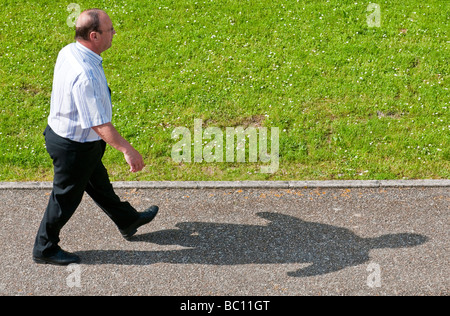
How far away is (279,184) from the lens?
21.2ft

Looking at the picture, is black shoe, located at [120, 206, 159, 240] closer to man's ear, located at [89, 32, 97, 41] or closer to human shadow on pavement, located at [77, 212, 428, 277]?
human shadow on pavement, located at [77, 212, 428, 277]

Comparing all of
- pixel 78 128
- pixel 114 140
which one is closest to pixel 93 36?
pixel 78 128

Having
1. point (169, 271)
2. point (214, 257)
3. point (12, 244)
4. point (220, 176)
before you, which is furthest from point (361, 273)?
point (12, 244)

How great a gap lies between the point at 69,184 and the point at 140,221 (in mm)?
930

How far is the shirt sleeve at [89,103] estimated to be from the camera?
448cm

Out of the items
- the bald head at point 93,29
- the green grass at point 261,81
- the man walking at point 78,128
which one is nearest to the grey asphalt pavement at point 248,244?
the man walking at point 78,128

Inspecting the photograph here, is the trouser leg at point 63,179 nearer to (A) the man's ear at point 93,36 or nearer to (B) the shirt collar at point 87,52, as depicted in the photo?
(B) the shirt collar at point 87,52

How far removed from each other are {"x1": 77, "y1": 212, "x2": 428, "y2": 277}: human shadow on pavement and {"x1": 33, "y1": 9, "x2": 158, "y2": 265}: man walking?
526mm

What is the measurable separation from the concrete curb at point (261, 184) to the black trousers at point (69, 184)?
44.7 inches

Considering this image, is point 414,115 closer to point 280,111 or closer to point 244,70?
point 280,111

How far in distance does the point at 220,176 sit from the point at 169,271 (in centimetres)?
187

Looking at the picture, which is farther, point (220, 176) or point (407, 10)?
point (407, 10)

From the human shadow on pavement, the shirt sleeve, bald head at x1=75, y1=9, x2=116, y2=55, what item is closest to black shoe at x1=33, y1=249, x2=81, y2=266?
the human shadow on pavement

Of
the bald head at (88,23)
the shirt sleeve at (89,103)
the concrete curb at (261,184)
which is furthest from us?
the concrete curb at (261,184)
